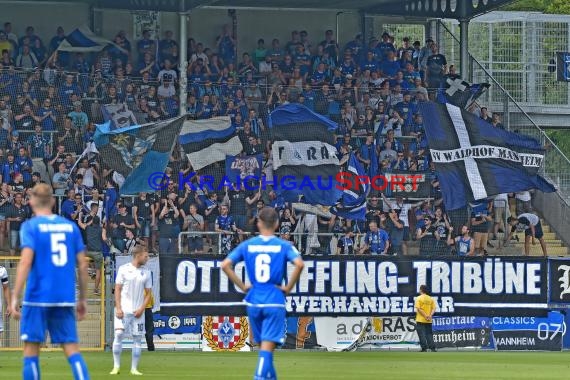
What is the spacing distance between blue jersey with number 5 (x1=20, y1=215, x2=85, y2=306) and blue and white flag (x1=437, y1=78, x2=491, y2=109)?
24.0 m

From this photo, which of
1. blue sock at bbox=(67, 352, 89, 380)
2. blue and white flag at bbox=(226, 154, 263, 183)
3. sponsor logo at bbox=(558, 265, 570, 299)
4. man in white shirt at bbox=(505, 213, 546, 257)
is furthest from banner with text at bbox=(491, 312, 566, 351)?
blue sock at bbox=(67, 352, 89, 380)

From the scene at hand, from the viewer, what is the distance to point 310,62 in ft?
120

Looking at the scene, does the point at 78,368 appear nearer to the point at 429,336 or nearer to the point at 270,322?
the point at 270,322

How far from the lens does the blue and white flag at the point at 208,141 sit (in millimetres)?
→ 29641

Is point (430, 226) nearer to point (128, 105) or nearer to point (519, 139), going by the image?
point (519, 139)

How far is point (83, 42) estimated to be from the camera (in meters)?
34.7

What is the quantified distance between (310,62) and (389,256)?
9945mm

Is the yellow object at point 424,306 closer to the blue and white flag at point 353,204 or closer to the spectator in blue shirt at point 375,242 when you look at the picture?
the spectator in blue shirt at point 375,242

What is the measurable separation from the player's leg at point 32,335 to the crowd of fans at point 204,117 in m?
16.3

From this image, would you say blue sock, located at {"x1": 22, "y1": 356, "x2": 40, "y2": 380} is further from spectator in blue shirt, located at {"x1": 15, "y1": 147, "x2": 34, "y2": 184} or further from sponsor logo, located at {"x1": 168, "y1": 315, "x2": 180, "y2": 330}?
spectator in blue shirt, located at {"x1": 15, "y1": 147, "x2": 34, "y2": 184}

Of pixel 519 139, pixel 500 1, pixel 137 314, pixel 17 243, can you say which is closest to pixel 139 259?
pixel 137 314

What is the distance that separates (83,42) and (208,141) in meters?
6.51

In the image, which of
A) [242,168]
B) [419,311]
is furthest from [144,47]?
[419,311]

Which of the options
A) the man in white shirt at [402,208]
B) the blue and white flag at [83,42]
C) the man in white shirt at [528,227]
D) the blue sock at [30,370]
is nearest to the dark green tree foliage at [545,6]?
the man in white shirt at [528,227]
